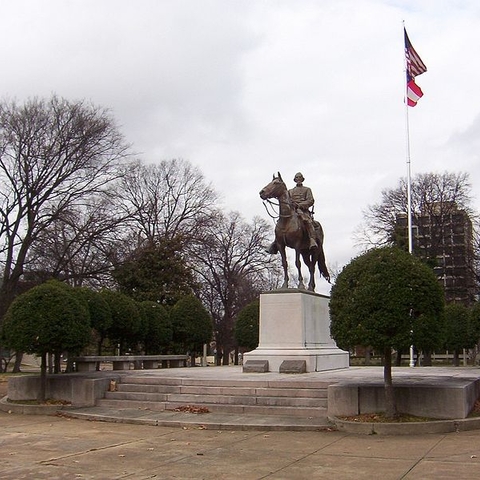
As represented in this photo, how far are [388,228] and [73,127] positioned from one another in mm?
23897

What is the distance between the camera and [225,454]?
9000 millimetres

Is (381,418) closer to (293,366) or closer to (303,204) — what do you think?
(293,366)

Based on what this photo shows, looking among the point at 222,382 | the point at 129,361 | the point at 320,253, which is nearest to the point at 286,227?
the point at 320,253

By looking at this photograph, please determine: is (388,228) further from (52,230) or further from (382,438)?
Answer: (382,438)

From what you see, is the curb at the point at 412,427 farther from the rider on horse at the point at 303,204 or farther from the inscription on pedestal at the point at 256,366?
the rider on horse at the point at 303,204

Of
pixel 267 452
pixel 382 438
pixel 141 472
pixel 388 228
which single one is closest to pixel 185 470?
pixel 141 472

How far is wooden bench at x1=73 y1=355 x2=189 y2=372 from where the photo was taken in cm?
1998

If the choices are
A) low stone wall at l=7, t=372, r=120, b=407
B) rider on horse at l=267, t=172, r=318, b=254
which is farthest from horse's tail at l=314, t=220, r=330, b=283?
low stone wall at l=7, t=372, r=120, b=407

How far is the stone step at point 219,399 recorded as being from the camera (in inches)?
507

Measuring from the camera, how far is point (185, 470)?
7.89 m

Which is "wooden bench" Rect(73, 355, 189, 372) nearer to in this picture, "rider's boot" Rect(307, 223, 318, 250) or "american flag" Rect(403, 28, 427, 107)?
"rider's boot" Rect(307, 223, 318, 250)

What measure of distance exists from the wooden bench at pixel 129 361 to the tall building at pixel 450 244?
23403 millimetres

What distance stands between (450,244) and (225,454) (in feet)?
131

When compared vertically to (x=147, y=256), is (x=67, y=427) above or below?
A: below
